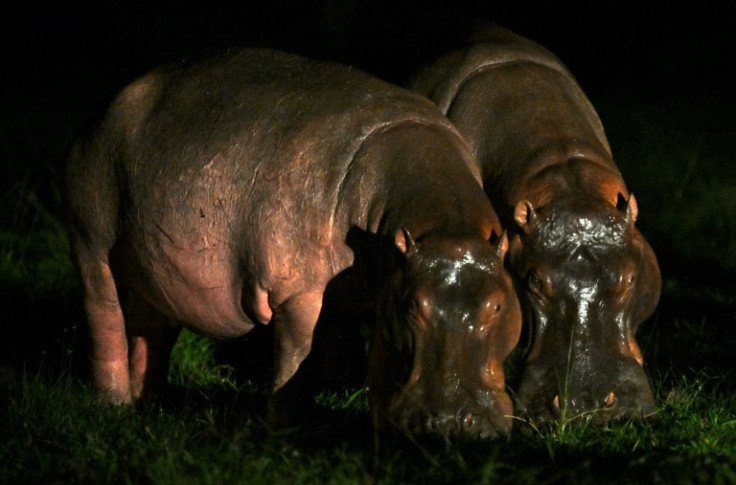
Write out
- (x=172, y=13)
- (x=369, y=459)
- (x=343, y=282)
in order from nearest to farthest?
1. (x=369, y=459)
2. (x=343, y=282)
3. (x=172, y=13)

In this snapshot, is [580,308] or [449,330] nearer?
[449,330]

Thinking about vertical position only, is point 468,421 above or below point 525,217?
below

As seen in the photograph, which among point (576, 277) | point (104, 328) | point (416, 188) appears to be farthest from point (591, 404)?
point (104, 328)

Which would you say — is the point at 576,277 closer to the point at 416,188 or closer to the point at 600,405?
the point at 600,405

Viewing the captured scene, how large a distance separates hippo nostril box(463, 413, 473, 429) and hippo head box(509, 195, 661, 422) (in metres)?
0.62

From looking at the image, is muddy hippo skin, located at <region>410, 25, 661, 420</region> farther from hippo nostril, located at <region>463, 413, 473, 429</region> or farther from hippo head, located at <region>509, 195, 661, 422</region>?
hippo nostril, located at <region>463, 413, 473, 429</region>

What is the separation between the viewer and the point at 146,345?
6.45m

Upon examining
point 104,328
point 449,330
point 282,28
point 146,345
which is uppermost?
point 449,330

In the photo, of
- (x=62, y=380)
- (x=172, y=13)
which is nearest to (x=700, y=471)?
(x=62, y=380)

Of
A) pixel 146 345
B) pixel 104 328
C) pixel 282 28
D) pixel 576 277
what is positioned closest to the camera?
pixel 576 277

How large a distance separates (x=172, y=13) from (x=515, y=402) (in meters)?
8.37

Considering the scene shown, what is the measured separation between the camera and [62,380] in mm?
6250

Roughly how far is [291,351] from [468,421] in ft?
2.69

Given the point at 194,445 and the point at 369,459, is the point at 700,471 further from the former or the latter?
the point at 194,445
